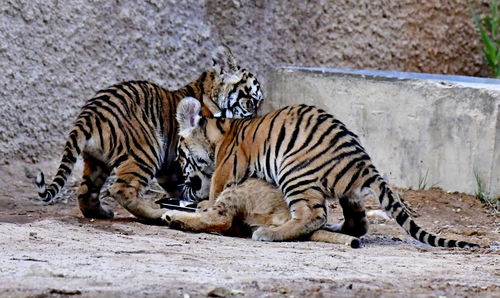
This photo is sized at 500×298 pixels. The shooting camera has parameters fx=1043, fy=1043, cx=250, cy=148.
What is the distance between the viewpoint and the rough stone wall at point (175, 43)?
822 cm

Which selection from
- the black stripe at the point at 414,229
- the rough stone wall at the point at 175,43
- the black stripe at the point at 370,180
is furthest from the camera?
the rough stone wall at the point at 175,43

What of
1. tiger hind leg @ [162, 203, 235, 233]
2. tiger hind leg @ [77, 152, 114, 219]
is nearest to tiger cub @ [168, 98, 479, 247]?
tiger hind leg @ [162, 203, 235, 233]

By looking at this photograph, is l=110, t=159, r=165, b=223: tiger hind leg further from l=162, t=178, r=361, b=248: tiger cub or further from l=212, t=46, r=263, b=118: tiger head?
l=212, t=46, r=263, b=118: tiger head

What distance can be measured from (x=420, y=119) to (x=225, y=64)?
5.16ft

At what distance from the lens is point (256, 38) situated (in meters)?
9.46

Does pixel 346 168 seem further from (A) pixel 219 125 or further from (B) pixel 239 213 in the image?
(A) pixel 219 125

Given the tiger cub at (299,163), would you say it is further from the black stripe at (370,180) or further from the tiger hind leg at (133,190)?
the tiger hind leg at (133,190)

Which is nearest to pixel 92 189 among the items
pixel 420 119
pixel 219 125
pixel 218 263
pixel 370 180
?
pixel 219 125

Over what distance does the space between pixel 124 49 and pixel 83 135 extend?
7.14 ft

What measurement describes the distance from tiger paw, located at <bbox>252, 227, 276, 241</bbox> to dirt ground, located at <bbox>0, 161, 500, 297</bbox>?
6cm

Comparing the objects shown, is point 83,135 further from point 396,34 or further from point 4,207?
point 396,34

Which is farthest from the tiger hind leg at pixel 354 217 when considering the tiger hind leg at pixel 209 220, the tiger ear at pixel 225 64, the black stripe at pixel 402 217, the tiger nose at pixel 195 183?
the tiger ear at pixel 225 64

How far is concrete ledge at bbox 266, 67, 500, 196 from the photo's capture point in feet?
25.1

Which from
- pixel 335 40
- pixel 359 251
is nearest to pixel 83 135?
pixel 359 251
